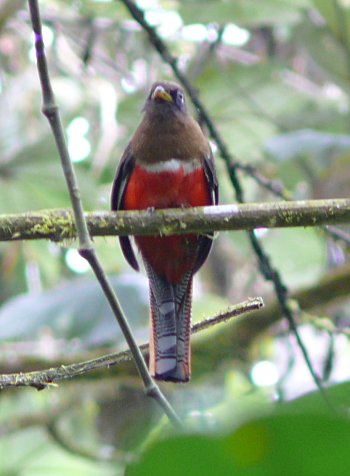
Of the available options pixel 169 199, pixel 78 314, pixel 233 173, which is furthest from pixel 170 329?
pixel 78 314

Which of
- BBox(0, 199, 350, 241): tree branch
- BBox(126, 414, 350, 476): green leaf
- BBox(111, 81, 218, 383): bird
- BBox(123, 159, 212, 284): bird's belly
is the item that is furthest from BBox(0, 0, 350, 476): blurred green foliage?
BBox(126, 414, 350, 476): green leaf

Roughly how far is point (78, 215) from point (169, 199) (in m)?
1.59

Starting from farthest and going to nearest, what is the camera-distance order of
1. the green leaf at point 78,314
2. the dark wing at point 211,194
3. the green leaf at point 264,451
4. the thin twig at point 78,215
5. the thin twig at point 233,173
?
the green leaf at point 78,314 → the dark wing at point 211,194 → the thin twig at point 233,173 → the thin twig at point 78,215 → the green leaf at point 264,451

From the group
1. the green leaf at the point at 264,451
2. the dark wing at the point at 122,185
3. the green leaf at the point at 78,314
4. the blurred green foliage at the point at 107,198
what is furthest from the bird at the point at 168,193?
the green leaf at the point at 264,451

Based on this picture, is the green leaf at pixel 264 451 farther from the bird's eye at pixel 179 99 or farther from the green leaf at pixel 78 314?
the green leaf at pixel 78 314

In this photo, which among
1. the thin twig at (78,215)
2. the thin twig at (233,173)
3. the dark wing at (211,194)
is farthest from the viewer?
the dark wing at (211,194)

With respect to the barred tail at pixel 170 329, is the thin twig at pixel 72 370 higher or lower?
higher

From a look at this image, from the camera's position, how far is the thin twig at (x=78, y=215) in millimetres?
1227

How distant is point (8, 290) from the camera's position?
5.84m

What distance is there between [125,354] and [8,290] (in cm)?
433

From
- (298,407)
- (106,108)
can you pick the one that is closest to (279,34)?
(106,108)

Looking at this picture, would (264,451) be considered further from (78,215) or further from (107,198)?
(107,198)

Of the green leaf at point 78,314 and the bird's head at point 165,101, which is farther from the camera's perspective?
the green leaf at point 78,314

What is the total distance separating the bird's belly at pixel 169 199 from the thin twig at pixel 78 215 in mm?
1525
